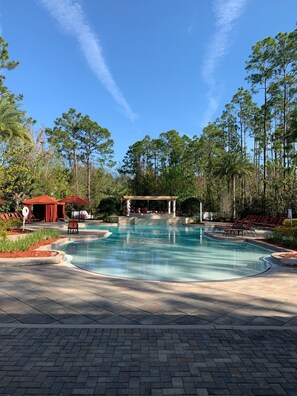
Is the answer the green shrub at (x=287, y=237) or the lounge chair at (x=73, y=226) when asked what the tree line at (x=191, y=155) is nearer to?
the lounge chair at (x=73, y=226)

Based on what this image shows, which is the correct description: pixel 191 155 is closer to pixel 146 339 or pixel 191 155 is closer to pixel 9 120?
pixel 9 120

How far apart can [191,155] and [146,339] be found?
41.0 m

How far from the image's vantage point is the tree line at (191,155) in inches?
859

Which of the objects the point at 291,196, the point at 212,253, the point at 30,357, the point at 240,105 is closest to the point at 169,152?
the point at 240,105

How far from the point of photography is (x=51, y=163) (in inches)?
1164

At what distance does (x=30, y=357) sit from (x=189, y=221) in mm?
26157

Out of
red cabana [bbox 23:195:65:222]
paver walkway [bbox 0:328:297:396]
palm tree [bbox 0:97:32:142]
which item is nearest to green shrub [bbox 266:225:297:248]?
paver walkway [bbox 0:328:297:396]

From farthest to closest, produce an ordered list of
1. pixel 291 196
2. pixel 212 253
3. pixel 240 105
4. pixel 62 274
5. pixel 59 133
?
pixel 59 133
pixel 240 105
pixel 291 196
pixel 212 253
pixel 62 274

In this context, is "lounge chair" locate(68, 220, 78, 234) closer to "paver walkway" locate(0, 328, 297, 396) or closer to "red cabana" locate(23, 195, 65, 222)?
"red cabana" locate(23, 195, 65, 222)

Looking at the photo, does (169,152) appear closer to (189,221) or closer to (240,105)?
(240,105)

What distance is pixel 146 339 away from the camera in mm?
3211

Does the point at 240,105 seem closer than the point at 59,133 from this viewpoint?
Yes

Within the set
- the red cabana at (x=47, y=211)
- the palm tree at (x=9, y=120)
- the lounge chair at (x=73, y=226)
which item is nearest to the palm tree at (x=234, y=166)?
the red cabana at (x=47, y=211)

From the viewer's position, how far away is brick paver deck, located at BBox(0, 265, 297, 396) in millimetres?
2361
